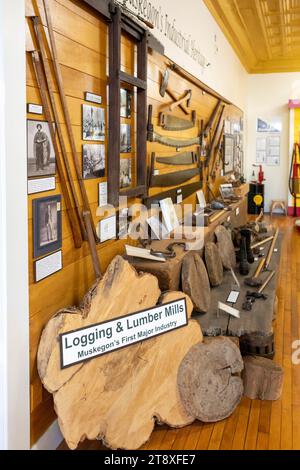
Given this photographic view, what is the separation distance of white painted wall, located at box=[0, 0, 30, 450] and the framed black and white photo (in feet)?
2.08

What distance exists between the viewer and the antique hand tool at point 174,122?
4125 millimetres

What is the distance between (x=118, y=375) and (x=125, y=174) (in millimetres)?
1349

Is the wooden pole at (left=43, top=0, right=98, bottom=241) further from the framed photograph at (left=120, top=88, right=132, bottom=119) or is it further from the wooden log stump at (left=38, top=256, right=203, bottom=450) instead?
the framed photograph at (left=120, top=88, right=132, bottom=119)

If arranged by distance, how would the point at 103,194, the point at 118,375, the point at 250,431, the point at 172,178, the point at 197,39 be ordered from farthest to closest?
the point at 197,39
the point at 172,178
the point at 103,194
the point at 250,431
the point at 118,375

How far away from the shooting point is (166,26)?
416cm

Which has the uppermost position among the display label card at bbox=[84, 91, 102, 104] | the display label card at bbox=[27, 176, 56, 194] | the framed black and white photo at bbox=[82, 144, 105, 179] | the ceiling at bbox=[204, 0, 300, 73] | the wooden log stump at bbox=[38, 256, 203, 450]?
the ceiling at bbox=[204, 0, 300, 73]

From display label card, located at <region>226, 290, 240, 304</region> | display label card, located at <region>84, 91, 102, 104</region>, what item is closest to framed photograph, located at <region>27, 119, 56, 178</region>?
display label card, located at <region>84, 91, 102, 104</region>

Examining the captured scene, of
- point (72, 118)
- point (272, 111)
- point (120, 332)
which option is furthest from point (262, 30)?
point (120, 332)

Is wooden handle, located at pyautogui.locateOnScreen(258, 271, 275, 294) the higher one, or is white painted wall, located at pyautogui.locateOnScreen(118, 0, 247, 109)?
white painted wall, located at pyautogui.locateOnScreen(118, 0, 247, 109)

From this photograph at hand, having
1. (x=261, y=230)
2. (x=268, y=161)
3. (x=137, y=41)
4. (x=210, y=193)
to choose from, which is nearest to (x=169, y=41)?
(x=137, y=41)

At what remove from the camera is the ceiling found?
260 inches

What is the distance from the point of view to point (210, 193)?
641 cm

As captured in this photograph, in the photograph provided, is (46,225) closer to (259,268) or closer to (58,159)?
(58,159)
